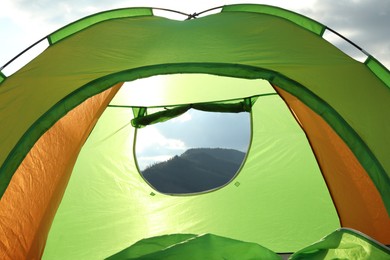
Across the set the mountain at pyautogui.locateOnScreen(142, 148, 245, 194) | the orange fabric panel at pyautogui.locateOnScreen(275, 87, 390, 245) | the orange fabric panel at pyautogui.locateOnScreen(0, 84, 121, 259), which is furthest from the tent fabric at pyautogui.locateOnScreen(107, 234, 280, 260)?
the mountain at pyautogui.locateOnScreen(142, 148, 245, 194)

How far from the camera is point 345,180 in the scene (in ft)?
10.1

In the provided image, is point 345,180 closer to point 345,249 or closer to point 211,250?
point 345,249

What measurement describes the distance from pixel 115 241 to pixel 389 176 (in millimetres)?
1781

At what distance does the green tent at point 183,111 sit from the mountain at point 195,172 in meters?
0.13

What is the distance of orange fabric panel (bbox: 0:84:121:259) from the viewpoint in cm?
273

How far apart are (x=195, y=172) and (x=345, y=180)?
4.45ft

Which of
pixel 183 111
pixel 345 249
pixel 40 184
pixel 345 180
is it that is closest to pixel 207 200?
pixel 183 111

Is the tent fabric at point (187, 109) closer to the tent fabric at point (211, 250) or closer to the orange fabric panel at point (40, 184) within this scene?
the orange fabric panel at point (40, 184)

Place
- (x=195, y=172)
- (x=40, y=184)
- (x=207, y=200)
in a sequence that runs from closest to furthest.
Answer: (x=40, y=184)
(x=207, y=200)
(x=195, y=172)

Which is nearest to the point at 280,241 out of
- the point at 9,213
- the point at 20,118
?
the point at 9,213

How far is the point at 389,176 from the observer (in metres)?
2.06

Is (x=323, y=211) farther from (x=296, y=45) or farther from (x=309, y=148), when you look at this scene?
(x=296, y=45)

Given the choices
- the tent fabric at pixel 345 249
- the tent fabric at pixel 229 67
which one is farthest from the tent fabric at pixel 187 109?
the tent fabric at pixel 345 249

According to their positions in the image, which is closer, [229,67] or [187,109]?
[229,67]
